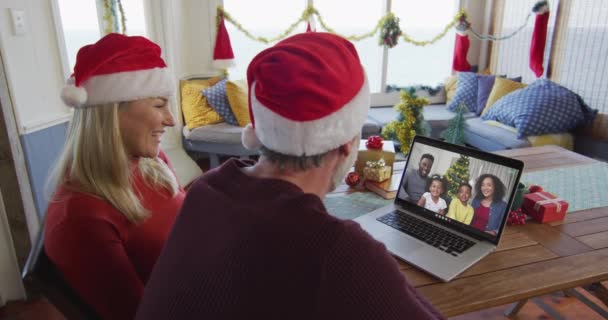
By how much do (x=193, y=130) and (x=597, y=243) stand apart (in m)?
3.00

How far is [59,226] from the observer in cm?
92

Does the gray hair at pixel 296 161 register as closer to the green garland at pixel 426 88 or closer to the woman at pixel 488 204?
the woman at pixel 488 204

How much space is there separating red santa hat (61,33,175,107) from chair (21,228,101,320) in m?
0.41

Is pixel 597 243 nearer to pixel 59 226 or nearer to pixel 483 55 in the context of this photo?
pixel 59 226

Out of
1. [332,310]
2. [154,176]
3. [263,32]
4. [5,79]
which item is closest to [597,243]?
[332,310]

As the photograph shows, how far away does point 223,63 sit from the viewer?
13.0 feet

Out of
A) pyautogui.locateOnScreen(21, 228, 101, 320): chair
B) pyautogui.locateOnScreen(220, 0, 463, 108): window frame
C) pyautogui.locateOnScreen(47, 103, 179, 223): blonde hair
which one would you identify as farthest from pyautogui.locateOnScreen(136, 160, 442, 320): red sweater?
pyautogui.locateOnScreen(220, 0, 463, 108): window frame

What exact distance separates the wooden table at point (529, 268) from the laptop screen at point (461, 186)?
11cm

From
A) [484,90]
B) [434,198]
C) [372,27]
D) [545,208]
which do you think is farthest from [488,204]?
[372,27]

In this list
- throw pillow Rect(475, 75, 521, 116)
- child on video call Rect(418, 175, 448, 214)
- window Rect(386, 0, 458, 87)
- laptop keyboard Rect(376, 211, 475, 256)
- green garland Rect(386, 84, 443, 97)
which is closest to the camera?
laptop keyboard Rect(376, 211, 475, 256)

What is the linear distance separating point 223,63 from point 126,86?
9.61 feet

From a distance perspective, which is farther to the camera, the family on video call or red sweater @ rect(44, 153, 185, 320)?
the family on video call

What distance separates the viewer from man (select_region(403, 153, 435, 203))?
4.26ft

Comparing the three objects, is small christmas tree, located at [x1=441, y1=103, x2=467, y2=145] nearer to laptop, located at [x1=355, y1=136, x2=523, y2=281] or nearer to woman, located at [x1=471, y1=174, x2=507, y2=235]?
laptop, located at [x1=355, y1=136, x2=523, y2=281]
